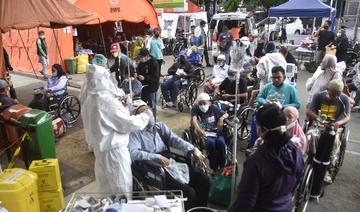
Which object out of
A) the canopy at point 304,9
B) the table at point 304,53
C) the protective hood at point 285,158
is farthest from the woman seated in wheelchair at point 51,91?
the table at point 304,53

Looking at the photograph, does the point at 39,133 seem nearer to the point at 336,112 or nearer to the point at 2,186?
the point at 2,186

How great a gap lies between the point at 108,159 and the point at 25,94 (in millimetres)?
7247

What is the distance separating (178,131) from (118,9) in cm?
413

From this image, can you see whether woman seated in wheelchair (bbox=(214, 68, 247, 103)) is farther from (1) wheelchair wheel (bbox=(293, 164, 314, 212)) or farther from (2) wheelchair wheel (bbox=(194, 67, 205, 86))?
(1) wheelchair wheel (bbox=(293, 164, 314, 212))

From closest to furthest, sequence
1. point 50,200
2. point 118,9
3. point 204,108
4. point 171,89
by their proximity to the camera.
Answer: point 50,200 → point 204,108 → point 171,89 → point 118,9

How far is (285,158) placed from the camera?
2.12 m

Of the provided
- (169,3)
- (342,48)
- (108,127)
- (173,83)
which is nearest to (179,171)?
(108,127)

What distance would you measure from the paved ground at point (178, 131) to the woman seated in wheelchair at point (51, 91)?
0.75m

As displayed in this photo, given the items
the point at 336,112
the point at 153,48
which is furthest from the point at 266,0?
the point at 336,112

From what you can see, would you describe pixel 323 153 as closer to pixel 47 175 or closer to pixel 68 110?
Answer: pixel 47 175

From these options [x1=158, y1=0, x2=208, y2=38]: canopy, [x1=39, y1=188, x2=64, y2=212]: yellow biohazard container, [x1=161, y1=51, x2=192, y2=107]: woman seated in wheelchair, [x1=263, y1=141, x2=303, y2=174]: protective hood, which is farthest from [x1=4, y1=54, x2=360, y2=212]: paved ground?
[x1=158, y1=0, x2=208, y2=38]: canopy

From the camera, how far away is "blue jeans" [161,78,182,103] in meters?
7.69

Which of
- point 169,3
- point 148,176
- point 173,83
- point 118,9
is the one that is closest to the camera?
point 148,176

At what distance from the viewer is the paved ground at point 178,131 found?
13.4 ft
